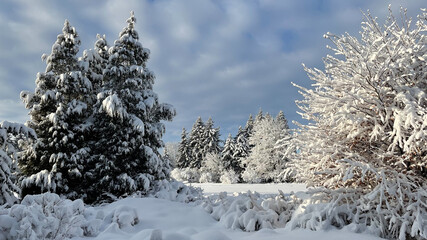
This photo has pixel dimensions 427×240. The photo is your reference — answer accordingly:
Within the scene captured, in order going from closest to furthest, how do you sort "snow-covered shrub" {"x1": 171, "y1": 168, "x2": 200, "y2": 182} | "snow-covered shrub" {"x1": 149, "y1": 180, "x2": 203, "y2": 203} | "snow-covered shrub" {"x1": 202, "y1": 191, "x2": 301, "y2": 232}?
1. "snow-covered shrub" {"x1": 202, "y1": 191, "x2": 301, "y2": 232}
2. "snow-covered shrub" {"x1": 149, "y1": 180, "x2": 203, "y2": 203}
3. "snow-covered shrub" {"x1": 171, "y1": 168, "x2": 200, "y2": 182}

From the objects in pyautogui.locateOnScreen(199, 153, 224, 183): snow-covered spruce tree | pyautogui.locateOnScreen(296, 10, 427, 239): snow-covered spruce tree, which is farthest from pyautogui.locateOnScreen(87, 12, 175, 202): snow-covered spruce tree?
pyautogui.locateOnScreen(199, 153, 224, 183): snow-covered spruce tree

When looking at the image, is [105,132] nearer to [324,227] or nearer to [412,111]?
[324,227]

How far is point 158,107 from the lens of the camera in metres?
12.9

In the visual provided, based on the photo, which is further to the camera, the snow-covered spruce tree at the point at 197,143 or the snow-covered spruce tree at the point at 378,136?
the snow-covered spruce tree at the point at 197,143

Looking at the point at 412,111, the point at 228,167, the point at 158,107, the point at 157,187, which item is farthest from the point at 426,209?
the point at 228,167

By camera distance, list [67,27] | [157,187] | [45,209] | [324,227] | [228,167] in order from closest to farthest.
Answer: [324,227]
[45,209]
[157,187]
[67,27]
[228,167]

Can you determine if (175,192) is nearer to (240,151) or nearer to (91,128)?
(91,128)

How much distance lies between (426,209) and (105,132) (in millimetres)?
11237

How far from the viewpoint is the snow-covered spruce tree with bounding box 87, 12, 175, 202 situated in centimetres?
1083

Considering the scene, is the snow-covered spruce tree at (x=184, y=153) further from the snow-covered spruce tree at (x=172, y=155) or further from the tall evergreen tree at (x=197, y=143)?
the snow-covered spruce tree at (x=172, y=155)

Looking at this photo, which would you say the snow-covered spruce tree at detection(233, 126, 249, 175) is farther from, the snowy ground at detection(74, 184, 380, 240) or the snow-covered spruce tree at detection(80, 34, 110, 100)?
the snowy ground at detection(74, 184, 380, 240)

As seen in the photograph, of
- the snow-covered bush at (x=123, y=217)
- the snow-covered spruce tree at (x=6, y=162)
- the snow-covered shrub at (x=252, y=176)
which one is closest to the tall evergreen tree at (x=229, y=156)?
the snow-covered shrub at (x=252, y=176)

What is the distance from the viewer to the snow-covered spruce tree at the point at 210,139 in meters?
40.3

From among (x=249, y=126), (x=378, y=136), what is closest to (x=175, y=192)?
(x=378, y=136)
